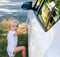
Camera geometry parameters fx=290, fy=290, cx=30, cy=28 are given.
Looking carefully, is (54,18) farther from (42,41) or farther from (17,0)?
(17,0)

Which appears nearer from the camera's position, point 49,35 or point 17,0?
point 49,35

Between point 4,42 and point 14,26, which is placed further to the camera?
point 4,42

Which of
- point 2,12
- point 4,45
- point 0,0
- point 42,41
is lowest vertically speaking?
point 0,0

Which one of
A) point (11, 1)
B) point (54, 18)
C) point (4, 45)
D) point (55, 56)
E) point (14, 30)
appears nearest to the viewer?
point (55, 56)

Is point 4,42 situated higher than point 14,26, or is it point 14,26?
point 14,26

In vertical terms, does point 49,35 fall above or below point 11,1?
above

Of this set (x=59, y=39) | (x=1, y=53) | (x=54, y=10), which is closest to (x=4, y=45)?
(x=1, y=53)

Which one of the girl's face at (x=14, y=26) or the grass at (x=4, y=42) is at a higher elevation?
the girl's face at (x=14, y=26)

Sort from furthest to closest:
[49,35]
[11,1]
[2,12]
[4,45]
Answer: [11,1] < [2,12] < [4,45] < [49,35]

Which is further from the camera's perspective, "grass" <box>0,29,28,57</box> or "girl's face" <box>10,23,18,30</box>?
"grass" <box>0,29,28,57</box>

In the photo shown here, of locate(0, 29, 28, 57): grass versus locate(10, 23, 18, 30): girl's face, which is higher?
locate(10, 23, 18, 30): girl's face

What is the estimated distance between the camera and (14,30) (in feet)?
17.2

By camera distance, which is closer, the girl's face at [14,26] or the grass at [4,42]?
the girl's face at [14,26]

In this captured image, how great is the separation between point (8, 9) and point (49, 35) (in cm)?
818
